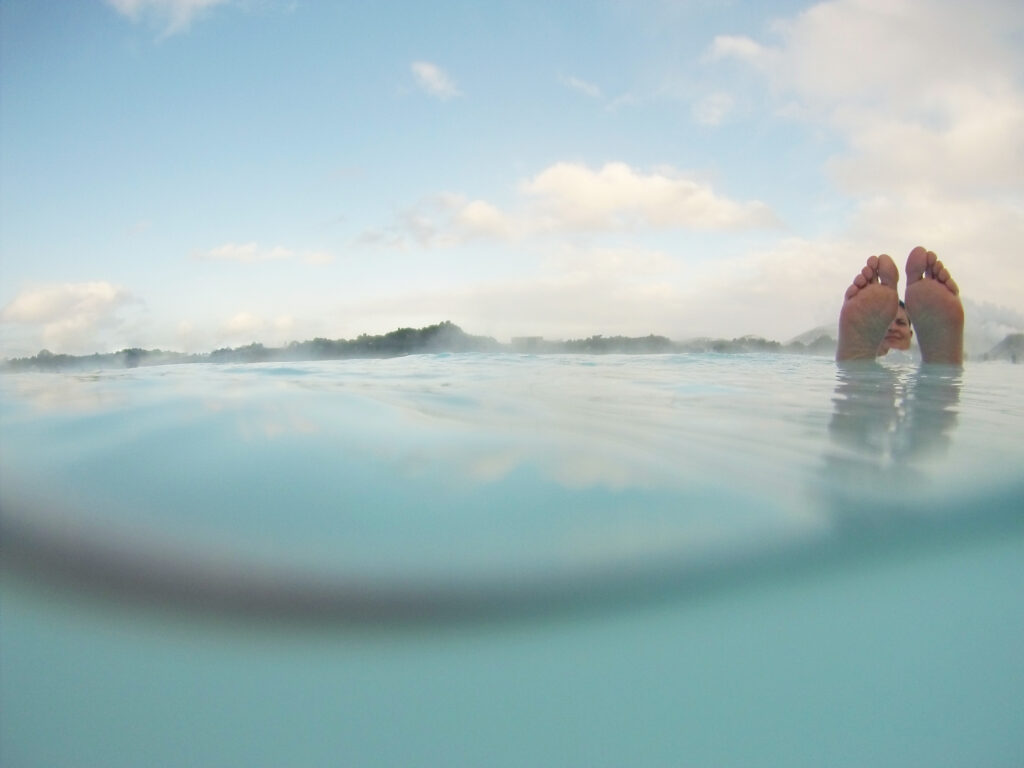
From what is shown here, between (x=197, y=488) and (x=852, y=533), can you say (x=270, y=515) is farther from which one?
(x=852, y=533)

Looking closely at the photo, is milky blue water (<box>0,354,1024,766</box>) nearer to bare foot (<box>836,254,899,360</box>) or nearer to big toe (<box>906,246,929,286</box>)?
bare foot (<box>836,254,899,360</box>)

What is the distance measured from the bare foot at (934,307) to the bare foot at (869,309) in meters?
0.29

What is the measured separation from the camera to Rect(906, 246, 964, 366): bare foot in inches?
247

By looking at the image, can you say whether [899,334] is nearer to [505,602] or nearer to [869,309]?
[869,309]

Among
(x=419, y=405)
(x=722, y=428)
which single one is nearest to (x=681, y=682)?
(x=722, y=428)

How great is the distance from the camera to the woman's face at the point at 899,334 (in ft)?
21.5

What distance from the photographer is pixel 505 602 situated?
919 millimetres

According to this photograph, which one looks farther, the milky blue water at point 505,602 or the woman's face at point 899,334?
the woman's face at point 899,334

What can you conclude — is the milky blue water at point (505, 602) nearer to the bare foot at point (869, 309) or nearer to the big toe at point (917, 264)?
the bare foot at point (869, 309)

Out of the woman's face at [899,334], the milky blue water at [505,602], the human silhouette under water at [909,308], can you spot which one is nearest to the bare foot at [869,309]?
the human silhouette under water at [909,308]

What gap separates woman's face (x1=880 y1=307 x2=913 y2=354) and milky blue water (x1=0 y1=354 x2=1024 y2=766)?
571cm

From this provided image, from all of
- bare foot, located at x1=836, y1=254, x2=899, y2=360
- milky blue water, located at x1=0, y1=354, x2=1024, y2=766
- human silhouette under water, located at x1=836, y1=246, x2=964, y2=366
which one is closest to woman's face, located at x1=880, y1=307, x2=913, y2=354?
human silhouette under water, located at x1=836, y1=246, x2=964, y2=366

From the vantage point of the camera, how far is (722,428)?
197 centimetres

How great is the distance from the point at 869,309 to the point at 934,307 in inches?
29.3
